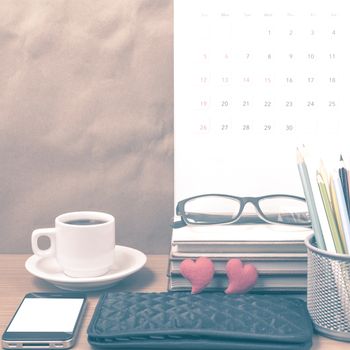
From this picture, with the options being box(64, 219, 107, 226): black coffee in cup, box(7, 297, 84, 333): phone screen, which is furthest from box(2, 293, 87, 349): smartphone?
→ box(64, 219, 107, 226): black coffee in cup

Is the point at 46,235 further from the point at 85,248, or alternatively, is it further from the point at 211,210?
the point at 211,210

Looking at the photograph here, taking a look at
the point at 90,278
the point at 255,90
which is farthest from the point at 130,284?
the point at 255,90

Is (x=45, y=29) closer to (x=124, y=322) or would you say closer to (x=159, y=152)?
(x=159, y=152)

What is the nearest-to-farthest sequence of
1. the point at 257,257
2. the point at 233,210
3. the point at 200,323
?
1. the point at 200,323
2. the point at 257,257
3. the point at 233,210

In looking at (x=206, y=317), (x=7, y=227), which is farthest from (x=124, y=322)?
(x=7, y=227)

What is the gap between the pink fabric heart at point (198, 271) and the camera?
0.69 meters

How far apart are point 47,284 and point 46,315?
122 millimetres

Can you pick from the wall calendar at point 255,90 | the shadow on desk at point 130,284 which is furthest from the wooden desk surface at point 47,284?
the wall calendar at point 255,90

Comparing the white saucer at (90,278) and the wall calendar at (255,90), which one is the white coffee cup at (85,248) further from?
the wall calendar at (255,90)

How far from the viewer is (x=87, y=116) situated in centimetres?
88

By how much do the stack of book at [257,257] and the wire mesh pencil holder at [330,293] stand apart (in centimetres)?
7

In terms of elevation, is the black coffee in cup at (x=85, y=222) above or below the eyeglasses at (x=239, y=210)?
below

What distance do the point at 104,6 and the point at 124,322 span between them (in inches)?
17.5

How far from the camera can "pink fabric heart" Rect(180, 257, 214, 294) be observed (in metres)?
0.69
